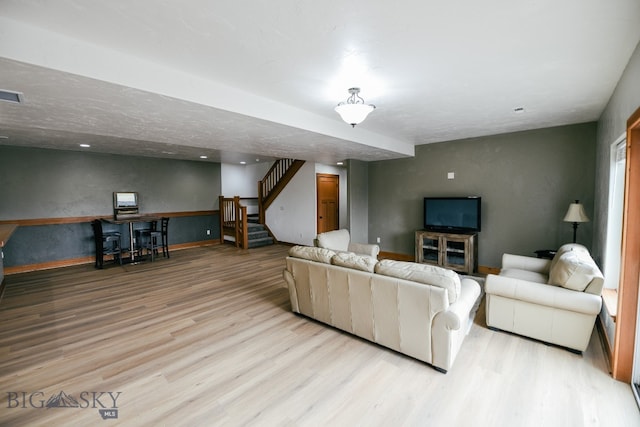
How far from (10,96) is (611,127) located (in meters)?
5.79

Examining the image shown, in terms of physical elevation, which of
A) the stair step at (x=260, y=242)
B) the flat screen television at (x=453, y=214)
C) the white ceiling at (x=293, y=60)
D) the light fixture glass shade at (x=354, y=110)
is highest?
the white ceiling at (x=293, y=60)

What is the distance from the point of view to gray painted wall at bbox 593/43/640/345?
210cm

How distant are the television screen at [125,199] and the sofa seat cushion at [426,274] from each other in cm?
658

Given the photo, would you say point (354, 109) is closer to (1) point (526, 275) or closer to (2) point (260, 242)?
(1) point (526, 275)

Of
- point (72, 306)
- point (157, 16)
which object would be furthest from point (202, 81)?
point (72, 306)

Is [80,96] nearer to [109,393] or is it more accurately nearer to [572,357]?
[109,393]

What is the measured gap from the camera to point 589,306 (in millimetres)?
2424

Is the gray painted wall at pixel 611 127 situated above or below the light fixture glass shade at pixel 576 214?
above

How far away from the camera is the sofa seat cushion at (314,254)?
3037 millimetres

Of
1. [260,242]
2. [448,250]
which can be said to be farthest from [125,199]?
[448,250]

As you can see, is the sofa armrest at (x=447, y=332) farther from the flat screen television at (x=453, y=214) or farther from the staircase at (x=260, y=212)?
the staircase at (x=260, y=212)

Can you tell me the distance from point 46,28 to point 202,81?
3.40ft

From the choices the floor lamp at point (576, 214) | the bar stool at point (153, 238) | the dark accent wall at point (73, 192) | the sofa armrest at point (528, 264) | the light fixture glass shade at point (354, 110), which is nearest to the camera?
the light fixture glass shade at point (354, 110)

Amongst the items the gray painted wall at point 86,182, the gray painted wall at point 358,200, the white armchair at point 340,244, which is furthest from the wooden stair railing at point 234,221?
the white armchair at point 340,244
